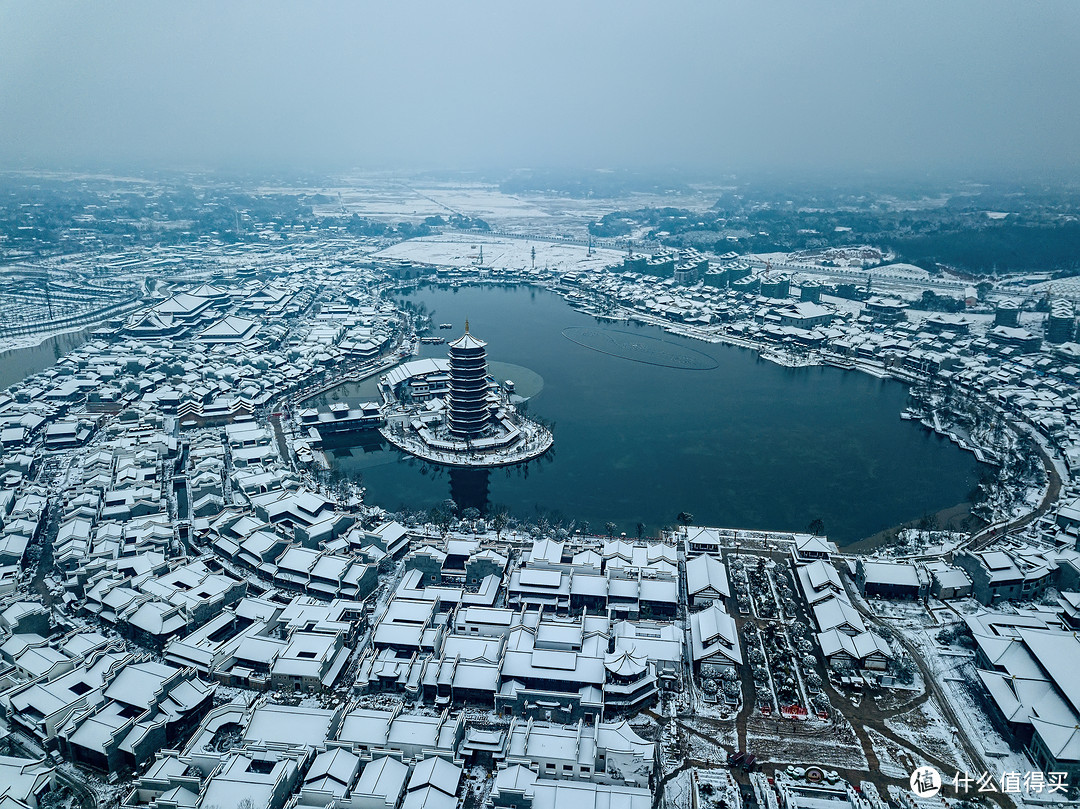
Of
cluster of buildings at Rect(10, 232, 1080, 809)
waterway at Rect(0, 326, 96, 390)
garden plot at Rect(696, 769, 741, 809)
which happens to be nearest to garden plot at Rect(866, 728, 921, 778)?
cluster of buildings at Rect(10, 232, 1080, 809)

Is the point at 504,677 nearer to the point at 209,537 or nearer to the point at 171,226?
the point at 209,537

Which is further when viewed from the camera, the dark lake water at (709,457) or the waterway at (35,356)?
the waterway at (35,356)

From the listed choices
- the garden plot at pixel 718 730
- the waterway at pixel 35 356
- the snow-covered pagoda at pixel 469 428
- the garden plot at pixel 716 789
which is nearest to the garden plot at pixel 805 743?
the garden plot at pixel 718 730

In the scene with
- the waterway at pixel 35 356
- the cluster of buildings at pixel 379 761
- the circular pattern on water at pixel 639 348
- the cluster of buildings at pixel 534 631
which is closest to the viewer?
the cluster of buildings at pixel 379 761

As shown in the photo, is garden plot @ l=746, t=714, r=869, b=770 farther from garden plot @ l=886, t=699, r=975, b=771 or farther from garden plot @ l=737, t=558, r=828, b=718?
garden plot @ l=886, t=699, r=975, b=771

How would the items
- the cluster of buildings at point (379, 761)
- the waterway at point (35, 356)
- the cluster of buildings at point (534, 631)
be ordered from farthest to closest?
the waterway at point (35, 356) < the cluster of buildings at point (534, 631) < the cluster of buildings at point (379, 761)

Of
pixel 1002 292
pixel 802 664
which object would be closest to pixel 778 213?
pixel 1002 292

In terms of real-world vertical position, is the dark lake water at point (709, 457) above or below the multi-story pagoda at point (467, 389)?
below

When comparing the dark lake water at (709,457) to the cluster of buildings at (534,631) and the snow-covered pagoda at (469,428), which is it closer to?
the snow-covered pagoda at (469,428)
